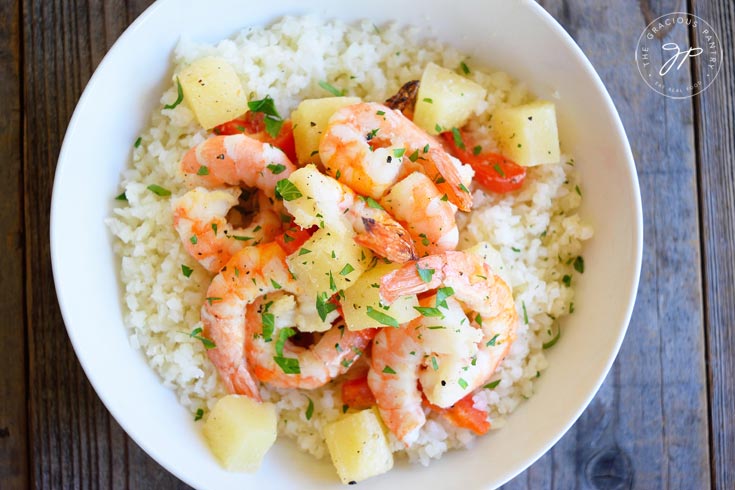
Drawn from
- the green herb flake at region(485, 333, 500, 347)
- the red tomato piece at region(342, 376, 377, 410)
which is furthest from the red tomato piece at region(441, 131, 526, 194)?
the red tomato piece at region(342, 376, 377, 410)

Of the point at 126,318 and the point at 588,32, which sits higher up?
the point at 588,32

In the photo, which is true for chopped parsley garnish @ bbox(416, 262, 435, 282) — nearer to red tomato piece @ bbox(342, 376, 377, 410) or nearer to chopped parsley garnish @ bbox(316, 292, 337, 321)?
chopped parsley garnish @ bbox(316, 292, 337, 321)

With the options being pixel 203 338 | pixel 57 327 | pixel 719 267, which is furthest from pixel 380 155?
pixel 719 267

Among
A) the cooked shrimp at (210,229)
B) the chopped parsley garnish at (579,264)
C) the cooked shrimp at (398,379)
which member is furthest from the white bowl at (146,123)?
the cooked shrimp at (210,229)

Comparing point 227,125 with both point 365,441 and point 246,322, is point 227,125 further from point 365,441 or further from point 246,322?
point 365,441

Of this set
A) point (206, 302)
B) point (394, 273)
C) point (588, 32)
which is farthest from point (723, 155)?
point (206, 302)

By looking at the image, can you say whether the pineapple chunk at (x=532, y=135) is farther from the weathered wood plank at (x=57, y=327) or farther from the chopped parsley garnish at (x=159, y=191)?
the weathered wood plank at (x=57, y=327)
